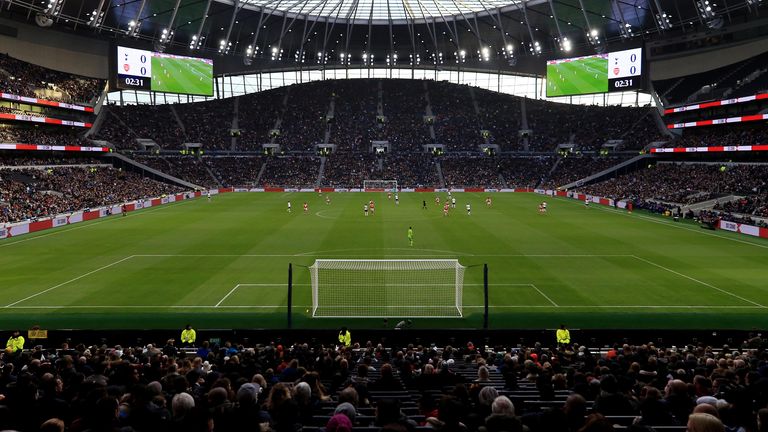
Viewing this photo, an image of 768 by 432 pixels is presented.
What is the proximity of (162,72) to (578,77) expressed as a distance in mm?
64334

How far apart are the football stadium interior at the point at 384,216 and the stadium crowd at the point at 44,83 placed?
0.48 meters

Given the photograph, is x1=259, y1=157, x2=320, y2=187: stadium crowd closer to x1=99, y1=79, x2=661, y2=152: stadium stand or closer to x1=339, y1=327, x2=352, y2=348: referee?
x1=99, y1=79, x2=661, y2=152: stadium stand

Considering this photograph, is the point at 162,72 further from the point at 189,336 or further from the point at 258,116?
the point at 189,336

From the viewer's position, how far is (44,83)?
7469 centimetres

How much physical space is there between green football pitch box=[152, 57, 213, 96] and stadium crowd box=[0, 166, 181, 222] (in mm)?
15580

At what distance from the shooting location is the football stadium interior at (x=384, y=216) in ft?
28.9

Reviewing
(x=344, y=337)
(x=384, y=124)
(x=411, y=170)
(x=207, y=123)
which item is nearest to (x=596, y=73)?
(x=411, y=170)

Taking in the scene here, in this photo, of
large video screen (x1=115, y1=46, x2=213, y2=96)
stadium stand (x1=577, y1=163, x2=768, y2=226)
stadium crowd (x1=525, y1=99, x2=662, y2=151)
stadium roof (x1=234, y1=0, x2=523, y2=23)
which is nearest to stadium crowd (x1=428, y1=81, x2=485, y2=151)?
stadium crowd (x1=525, y1=99, x2=662, y2=151)

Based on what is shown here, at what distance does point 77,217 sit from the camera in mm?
53031

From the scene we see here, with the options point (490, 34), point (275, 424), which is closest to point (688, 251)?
point (275, 424)

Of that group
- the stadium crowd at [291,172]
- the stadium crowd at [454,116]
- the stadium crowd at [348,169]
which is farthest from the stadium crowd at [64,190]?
the stadium crowd at [454,116]

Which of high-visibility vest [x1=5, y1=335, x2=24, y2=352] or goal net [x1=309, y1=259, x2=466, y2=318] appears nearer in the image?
high-visibility vest [x1=5, y1=335, x2=24, y2=352]

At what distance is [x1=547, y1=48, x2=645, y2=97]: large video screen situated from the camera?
3091 inches

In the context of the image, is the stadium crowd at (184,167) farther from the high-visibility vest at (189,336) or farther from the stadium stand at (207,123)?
the high-visibility vest at (189,336)
